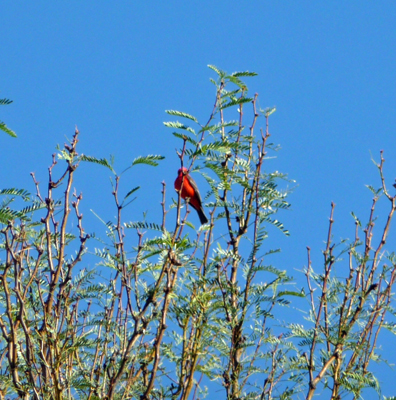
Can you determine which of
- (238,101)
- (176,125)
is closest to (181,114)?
(176,125)

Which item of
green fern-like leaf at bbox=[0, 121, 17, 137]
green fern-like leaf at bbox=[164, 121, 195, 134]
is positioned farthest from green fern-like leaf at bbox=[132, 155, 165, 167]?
green fern-like leaf at bbox=[0, 121, 17, 137]

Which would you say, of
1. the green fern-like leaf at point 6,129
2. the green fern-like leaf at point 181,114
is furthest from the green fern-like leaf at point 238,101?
the green fern-like leaf at point 6,129

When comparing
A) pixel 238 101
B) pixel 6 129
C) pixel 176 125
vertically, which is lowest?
pixel 6 129

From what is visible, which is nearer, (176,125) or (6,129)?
(6,129)

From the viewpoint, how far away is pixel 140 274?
11.5 ft

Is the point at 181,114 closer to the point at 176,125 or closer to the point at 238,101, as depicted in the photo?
the point at 176,125

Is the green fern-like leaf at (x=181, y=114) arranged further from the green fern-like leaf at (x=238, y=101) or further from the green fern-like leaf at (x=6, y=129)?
the green fern-like leaf at (x=6, y=129)

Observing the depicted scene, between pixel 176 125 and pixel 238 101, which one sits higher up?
pixel 238 101

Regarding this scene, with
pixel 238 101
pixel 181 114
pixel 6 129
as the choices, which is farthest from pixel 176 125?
pixel 6 129

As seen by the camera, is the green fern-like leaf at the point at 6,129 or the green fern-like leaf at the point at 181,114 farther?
the green fern-like leaf at the point at 181,114

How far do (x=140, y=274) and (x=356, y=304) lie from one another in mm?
1434

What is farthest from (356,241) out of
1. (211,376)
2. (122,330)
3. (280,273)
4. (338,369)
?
(122,330)

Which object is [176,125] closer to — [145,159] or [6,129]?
[145,159]

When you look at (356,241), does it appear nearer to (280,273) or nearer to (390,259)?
(390,259)
